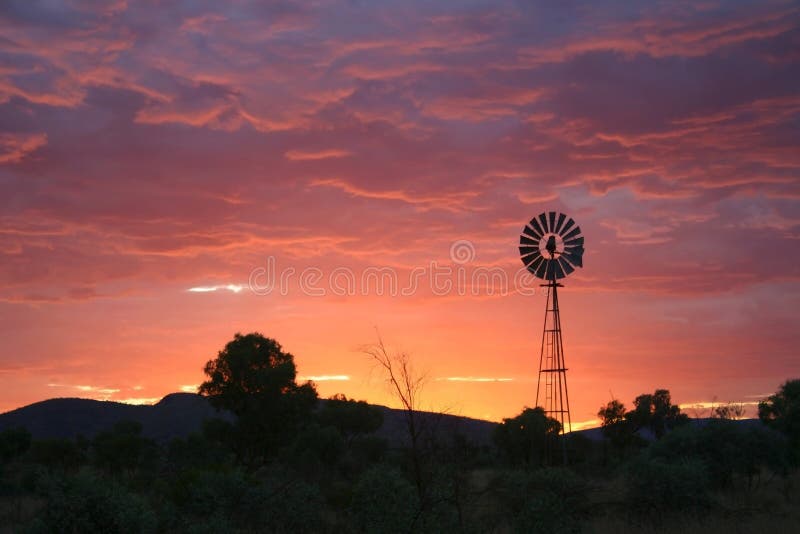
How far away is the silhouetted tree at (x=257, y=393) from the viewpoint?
67.6 m

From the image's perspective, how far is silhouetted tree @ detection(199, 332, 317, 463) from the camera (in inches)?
2662

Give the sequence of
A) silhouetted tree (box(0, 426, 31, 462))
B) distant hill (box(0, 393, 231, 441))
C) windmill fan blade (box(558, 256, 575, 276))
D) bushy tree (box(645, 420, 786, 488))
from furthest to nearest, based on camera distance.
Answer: distant hill (box(0, 393, 231, 441)) → silhouetted tree (box(0, 426, 31, 462)) → windmill fan blade (box(558, 256, 575, 276)) → bushy tree (box(645, 420, 786, 488))

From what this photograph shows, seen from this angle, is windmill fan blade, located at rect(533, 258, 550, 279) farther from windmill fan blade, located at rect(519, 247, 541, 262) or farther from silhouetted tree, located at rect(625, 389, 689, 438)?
silhouetted tree, located at rect(625, 389, 689, 438)

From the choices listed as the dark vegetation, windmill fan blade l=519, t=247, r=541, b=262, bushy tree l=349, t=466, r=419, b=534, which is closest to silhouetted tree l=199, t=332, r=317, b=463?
the dark vegetation

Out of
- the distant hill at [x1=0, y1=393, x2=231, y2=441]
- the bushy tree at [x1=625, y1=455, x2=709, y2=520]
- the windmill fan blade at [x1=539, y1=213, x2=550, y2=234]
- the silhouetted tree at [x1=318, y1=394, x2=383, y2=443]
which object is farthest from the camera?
the distant hill at [x1=0, y1=393, x2=231, y2=441]

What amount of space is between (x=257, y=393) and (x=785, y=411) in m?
44.9

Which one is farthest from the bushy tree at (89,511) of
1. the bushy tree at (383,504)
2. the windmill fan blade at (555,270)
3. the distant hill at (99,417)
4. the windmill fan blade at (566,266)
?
the distant hill at (99,417)

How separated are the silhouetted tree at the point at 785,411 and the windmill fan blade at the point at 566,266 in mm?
26303

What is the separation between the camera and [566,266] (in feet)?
145

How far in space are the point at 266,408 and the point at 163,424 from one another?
98.9 metres

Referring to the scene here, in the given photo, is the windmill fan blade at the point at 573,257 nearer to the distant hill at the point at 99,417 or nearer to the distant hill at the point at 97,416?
the distant hill at the point at 99,417

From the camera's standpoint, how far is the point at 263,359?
229 feet

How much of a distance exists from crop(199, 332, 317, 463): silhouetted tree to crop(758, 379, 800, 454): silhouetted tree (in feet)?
132

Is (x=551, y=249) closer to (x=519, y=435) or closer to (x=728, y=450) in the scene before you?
(x=728, y=450)
